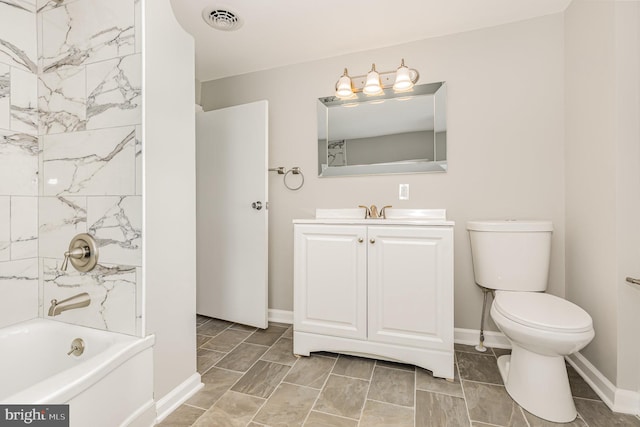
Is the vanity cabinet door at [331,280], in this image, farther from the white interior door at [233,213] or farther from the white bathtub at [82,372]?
the white bathtub at [82,372]

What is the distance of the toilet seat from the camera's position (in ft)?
4.18

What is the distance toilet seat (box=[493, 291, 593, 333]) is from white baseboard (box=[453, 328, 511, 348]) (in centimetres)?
51

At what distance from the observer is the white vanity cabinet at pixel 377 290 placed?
167 centimetres

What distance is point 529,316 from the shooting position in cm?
136

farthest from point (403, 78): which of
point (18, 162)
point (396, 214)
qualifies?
point (18, 162)

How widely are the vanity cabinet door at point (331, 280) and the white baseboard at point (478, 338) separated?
79 centimetres

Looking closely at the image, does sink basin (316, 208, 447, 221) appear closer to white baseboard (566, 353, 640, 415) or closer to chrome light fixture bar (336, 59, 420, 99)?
chrome light fixture bar (336, 59, 420, 99)

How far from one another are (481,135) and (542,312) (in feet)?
3.90

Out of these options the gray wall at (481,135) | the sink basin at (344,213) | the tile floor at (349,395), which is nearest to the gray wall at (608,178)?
the gray wall at (481,135)

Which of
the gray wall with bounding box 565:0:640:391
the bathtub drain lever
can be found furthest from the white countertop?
the bathtub drain lever

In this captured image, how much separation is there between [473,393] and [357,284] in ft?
2.61

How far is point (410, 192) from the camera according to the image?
86.2 inches

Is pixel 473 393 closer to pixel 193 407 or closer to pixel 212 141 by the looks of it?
pixel 193 407

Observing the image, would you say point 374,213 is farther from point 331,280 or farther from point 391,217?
point 331,280
